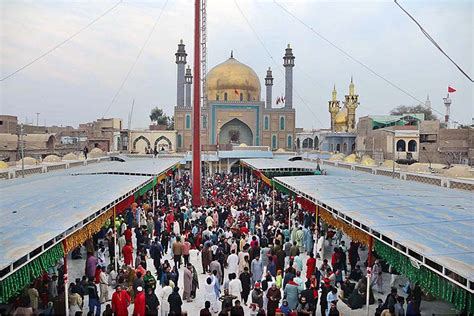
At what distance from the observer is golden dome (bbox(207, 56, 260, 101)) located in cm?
5134

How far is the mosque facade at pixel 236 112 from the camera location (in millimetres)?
49438

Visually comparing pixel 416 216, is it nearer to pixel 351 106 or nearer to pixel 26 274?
pixel 26 274

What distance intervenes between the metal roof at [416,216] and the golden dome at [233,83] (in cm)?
3824

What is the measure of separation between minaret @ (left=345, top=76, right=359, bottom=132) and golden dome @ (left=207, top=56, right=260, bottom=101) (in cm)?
1010

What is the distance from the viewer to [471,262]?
5570mm

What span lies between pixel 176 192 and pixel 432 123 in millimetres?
24213

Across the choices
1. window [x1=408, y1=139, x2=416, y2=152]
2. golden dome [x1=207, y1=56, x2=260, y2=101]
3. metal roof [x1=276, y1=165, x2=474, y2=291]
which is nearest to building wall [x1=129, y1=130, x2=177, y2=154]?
golden dome [x1=207, y1=56, x2=260, y2=101]

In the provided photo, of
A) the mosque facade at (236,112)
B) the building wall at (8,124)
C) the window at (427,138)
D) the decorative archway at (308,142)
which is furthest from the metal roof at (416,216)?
the decorative archway at (308,142)

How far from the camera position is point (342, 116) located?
54.8 metres

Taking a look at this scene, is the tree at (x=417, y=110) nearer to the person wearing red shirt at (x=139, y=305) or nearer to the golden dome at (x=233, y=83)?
the golden dome at (x=233, y=83)

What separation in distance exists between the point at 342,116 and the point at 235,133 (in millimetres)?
13077

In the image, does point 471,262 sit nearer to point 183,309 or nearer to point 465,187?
point 183,309

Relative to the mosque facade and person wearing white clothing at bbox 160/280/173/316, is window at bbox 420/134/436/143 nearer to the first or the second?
the mosque facade

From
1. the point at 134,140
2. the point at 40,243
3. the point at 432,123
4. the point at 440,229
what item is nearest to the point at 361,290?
the point at 440,229
